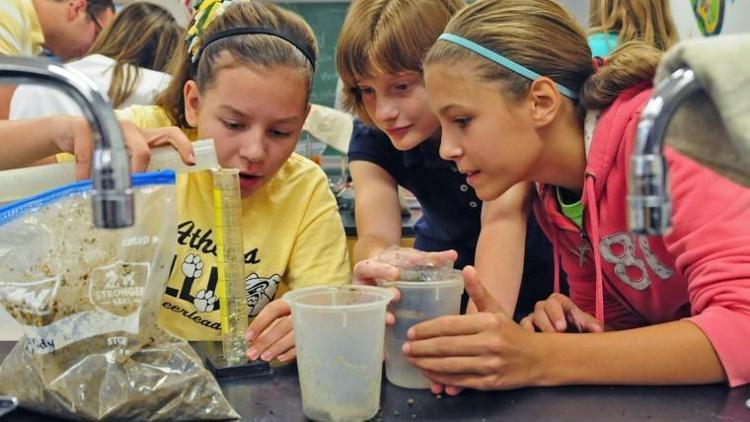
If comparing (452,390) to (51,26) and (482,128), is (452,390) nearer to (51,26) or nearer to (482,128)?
(482,128)

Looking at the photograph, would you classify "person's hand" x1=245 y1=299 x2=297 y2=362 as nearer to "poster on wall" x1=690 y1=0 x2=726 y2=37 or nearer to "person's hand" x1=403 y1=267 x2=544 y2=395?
"person's hand" x1=403 y1=267 x2=544 y2=395

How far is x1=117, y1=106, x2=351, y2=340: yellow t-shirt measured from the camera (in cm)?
112

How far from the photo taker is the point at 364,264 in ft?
2.81

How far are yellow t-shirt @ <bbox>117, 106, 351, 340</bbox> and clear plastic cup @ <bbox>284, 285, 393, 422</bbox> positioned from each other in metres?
0.43

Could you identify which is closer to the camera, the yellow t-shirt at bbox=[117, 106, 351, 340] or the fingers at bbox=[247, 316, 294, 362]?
the fingers at bbox=[247, 316, 294, 362]

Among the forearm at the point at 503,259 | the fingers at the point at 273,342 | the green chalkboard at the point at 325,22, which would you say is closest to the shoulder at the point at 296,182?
the forearm at the point at 503,259

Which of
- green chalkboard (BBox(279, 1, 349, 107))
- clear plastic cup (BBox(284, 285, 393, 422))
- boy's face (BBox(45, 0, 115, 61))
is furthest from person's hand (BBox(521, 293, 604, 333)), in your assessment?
green chalkboard (BBox(279, 1, 349, 107))

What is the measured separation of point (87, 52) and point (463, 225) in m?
1.57

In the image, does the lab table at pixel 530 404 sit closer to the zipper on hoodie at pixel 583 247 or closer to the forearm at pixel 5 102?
the zipper on hoodie at pixel 583 247

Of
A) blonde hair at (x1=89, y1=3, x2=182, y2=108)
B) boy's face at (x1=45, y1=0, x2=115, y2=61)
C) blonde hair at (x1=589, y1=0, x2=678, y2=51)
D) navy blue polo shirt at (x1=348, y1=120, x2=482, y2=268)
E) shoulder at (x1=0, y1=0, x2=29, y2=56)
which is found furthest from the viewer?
boy's face at (x1=45, y1=0, x2=115, y2=61)

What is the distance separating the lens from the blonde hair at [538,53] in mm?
990

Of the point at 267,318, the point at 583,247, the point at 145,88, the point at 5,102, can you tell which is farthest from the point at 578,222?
the point at 5,102

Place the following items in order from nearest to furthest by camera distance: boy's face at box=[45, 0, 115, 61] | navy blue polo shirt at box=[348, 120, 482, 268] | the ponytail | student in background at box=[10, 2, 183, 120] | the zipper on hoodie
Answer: the ponytail, the zipper on hoodie, navy blue polo shirt at box=[348, 120, 482, 268], student in background at box=[10, 2, 183, 120], boy's face at box=[45, 0, 115, 61]

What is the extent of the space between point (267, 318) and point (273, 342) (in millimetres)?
54
